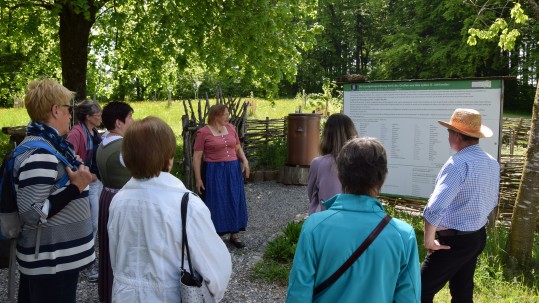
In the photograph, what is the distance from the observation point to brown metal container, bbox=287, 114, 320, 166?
10234 mm

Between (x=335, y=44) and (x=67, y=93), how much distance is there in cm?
5285

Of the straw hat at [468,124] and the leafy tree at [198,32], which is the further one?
the leafy tree at [198,32]

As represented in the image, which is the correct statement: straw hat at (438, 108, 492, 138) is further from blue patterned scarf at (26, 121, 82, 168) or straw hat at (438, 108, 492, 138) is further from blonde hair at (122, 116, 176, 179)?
blue patterned scarf at (26, 121, 82, 168)

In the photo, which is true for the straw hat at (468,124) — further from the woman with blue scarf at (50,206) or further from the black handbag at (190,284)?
the woman with blue scarf at (50,206)

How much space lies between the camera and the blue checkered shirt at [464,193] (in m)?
3.00

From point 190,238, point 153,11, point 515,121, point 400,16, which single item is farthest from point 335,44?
point 190,238

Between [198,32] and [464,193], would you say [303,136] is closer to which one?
[198,32]

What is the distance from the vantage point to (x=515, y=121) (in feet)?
65.1

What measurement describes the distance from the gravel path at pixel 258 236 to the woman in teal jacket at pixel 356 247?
2.62 meters

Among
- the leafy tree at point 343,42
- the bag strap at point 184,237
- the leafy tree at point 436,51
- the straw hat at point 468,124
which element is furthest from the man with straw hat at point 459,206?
the leafy tree at point 343,42

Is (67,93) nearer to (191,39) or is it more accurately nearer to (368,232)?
(368,232)

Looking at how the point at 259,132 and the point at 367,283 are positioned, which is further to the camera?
the point at 259,132

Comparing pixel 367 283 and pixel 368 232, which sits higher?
pixel 368 232

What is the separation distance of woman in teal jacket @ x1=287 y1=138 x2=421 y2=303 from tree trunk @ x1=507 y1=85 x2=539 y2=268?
3.40m
